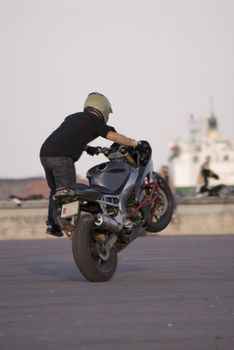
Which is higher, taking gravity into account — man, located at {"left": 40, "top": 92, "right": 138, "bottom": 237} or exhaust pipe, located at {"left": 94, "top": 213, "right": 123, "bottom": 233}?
man, located at {"left": 40, "top": 92, "right": 138, "bottom": 237}

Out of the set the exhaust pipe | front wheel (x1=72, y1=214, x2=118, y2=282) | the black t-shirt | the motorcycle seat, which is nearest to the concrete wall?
the black t-shirt

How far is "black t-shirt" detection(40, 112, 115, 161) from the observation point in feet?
35.6

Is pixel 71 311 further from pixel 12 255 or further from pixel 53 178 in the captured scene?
pixel 12 255

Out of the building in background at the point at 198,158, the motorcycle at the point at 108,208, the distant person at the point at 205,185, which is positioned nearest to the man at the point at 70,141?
the motorcycle at the point at 108,208

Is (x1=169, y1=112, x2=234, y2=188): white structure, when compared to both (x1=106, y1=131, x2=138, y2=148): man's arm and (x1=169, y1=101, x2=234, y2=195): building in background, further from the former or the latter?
(x1=106, y1=131, x2=138, y2=148): man's arm

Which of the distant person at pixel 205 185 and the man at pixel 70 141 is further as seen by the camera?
the distant person at pixel 205 185

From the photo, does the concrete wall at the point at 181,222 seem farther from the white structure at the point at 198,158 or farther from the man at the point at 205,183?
the white structure at the point at 198,158

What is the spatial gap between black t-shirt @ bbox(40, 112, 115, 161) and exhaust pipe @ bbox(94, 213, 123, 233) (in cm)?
79

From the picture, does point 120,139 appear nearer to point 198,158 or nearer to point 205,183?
point 205,183

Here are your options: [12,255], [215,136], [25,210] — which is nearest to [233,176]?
[215,136]

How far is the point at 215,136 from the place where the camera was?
166250 mm

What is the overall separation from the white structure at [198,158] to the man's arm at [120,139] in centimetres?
12833

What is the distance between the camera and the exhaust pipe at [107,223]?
1041 cm

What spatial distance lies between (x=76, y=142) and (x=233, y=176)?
436 ft
